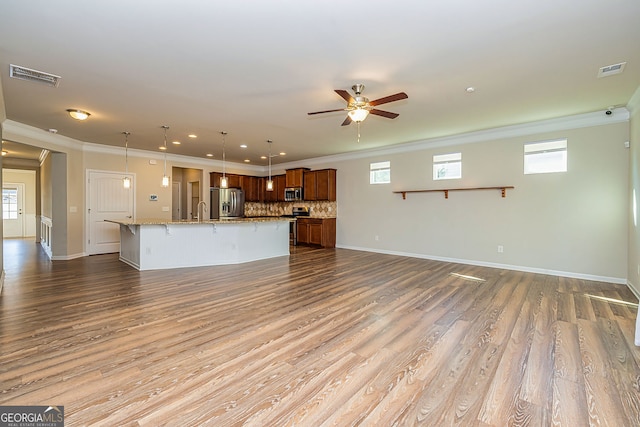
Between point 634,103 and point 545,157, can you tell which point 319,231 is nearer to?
point 545,157

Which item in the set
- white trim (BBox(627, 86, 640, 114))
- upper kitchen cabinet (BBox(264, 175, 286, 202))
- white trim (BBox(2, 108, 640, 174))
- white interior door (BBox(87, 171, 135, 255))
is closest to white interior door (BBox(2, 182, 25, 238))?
white interior door (BBox(87, 171, 135, 255))

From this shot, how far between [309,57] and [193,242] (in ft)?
13.9

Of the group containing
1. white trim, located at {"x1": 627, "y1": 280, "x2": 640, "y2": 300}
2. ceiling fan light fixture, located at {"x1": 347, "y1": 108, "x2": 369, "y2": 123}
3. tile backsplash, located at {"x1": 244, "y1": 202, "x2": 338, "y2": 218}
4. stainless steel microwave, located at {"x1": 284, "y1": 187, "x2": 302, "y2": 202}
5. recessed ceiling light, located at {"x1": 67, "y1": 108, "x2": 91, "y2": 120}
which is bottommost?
white trim, located at {"x1": 627, "y1": 280, "x2": 640, "y2": 300}

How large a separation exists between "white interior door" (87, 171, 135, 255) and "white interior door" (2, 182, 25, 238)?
6687mm

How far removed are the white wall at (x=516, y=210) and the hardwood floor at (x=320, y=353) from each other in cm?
76

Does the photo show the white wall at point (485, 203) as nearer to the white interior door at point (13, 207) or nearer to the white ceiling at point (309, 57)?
the white ceiling at point (309, 57)

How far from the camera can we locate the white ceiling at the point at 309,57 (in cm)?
221

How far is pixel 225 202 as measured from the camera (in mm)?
9164

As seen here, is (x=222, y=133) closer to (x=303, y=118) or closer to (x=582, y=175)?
(x=303, y=118)

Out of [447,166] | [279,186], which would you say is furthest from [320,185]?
[447,166]

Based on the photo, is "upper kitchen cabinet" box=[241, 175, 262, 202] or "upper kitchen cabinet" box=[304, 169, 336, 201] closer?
"upper kitchen cabinet" box=[304, 169, 336, 201]

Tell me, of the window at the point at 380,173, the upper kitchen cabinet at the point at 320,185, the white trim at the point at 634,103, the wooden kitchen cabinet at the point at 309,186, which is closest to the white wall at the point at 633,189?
the white trim at the point at 634,103

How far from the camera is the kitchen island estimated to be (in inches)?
209

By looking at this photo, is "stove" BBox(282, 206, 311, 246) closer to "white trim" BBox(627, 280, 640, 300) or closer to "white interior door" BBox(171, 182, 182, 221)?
"white interior door" BBox(171, 182, 182, 221)
